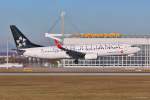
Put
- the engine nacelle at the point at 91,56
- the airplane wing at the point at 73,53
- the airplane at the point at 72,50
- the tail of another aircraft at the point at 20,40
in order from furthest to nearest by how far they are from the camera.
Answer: the tail of another aircraft at the point at 20,40 → the airplane wing at the point at 73,53 → the engine nacelle at the point at 91,56 → the airplane at the point at 72,50

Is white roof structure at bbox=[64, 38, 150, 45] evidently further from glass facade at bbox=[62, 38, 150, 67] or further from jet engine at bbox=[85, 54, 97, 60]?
jet engine at bbox=[85, 54, 97, 60]

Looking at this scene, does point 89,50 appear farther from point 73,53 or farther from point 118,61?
point 118,61

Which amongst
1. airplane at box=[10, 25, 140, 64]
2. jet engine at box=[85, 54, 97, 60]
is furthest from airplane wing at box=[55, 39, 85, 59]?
jet engine at box=[85, 54, 97, 60]

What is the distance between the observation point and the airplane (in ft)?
395

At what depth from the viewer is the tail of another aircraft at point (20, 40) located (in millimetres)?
127000

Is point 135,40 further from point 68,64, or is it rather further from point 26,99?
point 26,99

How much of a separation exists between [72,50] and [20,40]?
15.2m

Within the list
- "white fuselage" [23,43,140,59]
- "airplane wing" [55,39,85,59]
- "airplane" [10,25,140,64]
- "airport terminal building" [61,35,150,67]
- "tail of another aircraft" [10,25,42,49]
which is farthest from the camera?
"airport terminal building" [61,35,150,67]

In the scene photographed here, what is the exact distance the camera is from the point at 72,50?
410 feet

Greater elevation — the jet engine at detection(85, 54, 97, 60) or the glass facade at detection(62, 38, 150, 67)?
Result: the jet engine at detection(85, 54, 97, 60)

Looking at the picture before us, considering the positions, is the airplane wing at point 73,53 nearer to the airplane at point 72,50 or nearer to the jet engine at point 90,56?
the airplane at point 72,50

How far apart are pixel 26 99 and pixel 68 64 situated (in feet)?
373

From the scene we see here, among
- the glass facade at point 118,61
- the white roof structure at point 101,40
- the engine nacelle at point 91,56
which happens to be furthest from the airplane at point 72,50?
the white roof structure at point 101,40

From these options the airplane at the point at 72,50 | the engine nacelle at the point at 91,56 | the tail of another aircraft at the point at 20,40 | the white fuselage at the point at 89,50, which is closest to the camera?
the white fuselage at the point at 89,50
